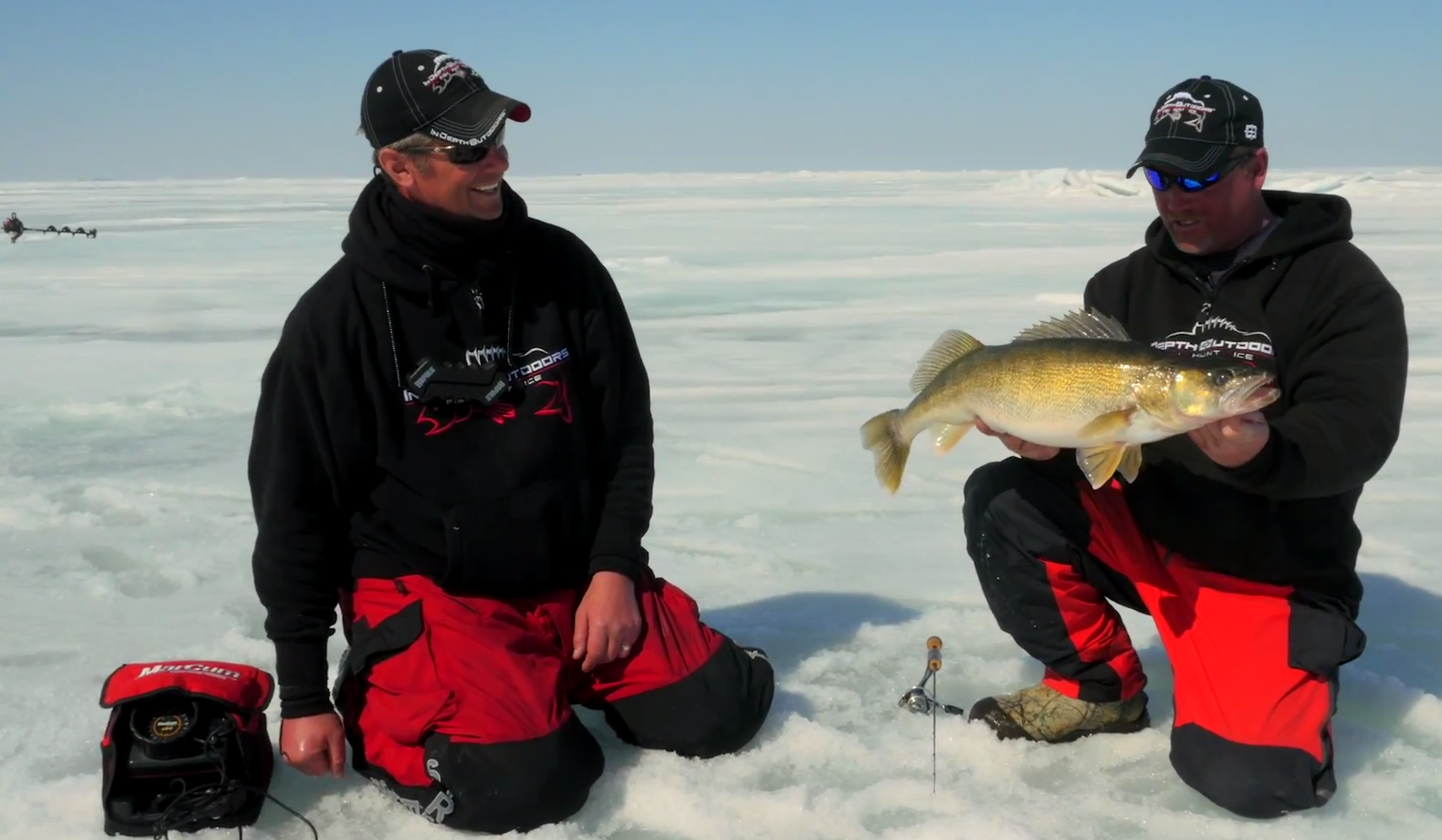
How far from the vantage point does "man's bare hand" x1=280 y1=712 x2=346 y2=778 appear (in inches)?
100

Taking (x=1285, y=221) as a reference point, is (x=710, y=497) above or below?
below

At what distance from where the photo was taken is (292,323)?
267 centimetres

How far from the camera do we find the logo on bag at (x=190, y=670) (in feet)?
8.32

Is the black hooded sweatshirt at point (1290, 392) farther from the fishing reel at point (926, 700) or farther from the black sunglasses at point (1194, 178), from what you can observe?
the fishing reel at point (926, 700)

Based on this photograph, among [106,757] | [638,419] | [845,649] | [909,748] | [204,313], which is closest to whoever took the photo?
[106,757]

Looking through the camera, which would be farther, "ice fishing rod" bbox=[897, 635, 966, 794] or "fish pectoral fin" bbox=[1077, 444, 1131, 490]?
"ice fishing rod" bbox=[897, 635, 966, 794]

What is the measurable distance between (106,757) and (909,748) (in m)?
1.78

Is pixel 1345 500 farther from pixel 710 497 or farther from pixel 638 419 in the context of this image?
pixel 710 497

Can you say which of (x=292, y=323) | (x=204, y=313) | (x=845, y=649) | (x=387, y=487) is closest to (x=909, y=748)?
(x=845, y=649)

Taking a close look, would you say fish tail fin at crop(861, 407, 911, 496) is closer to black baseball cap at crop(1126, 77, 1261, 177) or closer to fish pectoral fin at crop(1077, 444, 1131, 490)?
fish pectoral fin at crop(1077, 444, 1131, 490)

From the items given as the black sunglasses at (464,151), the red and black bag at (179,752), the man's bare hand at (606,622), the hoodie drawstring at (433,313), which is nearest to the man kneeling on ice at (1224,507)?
the man's bare hand at (606,622)

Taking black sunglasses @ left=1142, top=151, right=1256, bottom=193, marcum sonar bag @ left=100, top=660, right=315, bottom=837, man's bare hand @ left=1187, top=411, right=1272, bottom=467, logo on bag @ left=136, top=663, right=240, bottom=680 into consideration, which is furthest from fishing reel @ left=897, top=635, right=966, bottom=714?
→ logo on bag @ left=136, top=663, right=240, bottom=680

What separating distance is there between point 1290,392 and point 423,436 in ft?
6.62

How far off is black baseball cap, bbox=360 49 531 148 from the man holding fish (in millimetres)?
1283
